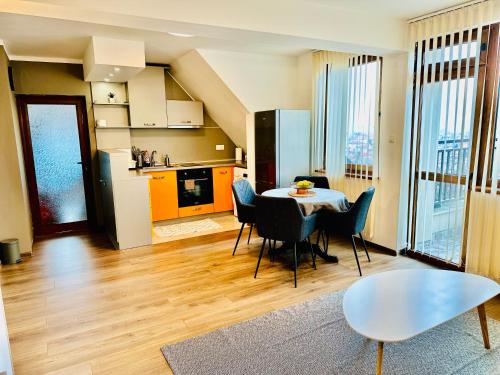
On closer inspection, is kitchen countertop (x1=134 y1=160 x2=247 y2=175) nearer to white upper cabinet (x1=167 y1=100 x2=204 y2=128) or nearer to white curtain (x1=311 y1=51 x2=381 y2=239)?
white upper cabinet (x1=167 y1=100 x2=204 y2=128)

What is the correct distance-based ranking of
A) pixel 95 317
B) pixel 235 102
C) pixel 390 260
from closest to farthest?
pixel 95 317 → pixel 390 260 → pixel 235 102

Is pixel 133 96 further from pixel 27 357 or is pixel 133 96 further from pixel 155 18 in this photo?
pixel 27 357

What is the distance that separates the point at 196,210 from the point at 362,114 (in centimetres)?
308

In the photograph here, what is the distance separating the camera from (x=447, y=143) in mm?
3402

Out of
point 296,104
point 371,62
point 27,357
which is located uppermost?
point 371,62

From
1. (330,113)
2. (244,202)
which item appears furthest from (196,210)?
(330,113)

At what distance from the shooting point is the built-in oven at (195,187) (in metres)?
5.56

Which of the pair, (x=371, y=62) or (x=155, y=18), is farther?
(x=371, y=62)

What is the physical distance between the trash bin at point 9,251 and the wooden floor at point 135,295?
0.42 feet

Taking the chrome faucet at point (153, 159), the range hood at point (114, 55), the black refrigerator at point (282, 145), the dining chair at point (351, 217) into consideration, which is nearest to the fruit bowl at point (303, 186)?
the dining chair at point (351, 217)

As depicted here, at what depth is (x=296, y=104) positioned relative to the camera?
5.38 metres

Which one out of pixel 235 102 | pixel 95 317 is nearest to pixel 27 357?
pixel 95 317

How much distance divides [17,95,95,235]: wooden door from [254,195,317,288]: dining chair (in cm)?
334

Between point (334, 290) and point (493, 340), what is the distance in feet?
3.96
